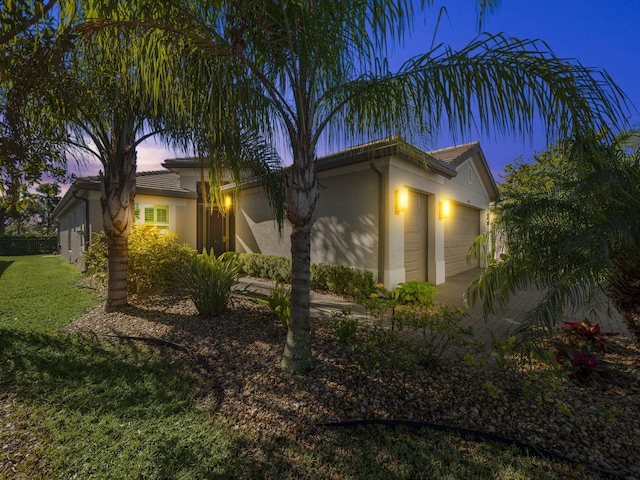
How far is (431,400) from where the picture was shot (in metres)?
2.94

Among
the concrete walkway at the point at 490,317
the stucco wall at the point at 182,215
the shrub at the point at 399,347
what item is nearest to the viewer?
the shrub at the point at 399,347

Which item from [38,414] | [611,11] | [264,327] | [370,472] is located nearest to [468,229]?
[611,11]

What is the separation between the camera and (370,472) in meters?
2.12

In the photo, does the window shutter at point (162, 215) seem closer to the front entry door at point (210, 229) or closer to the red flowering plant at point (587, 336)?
the front entry door at point (210, 229)

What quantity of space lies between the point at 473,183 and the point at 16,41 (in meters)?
14.0

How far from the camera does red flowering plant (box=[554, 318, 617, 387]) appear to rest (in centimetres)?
322

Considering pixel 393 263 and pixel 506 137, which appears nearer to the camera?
pixel 506 137

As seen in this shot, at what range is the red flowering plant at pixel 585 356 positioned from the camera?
3217 millimetres

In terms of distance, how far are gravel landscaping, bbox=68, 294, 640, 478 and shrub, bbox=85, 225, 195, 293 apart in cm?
371

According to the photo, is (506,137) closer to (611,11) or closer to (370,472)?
(611,11)

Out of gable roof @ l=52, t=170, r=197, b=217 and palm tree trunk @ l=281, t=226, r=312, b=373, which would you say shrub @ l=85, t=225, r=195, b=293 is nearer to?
gable roof @ l=52, t=170, r=197, b=217

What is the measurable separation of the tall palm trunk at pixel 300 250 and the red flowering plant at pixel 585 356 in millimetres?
2973

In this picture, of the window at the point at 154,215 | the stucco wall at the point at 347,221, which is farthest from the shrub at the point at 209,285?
the window at the point at 154,215

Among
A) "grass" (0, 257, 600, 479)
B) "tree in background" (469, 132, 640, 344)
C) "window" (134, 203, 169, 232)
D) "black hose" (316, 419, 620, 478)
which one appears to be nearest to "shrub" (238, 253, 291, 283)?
"window" (134, 203, 169, 232)
